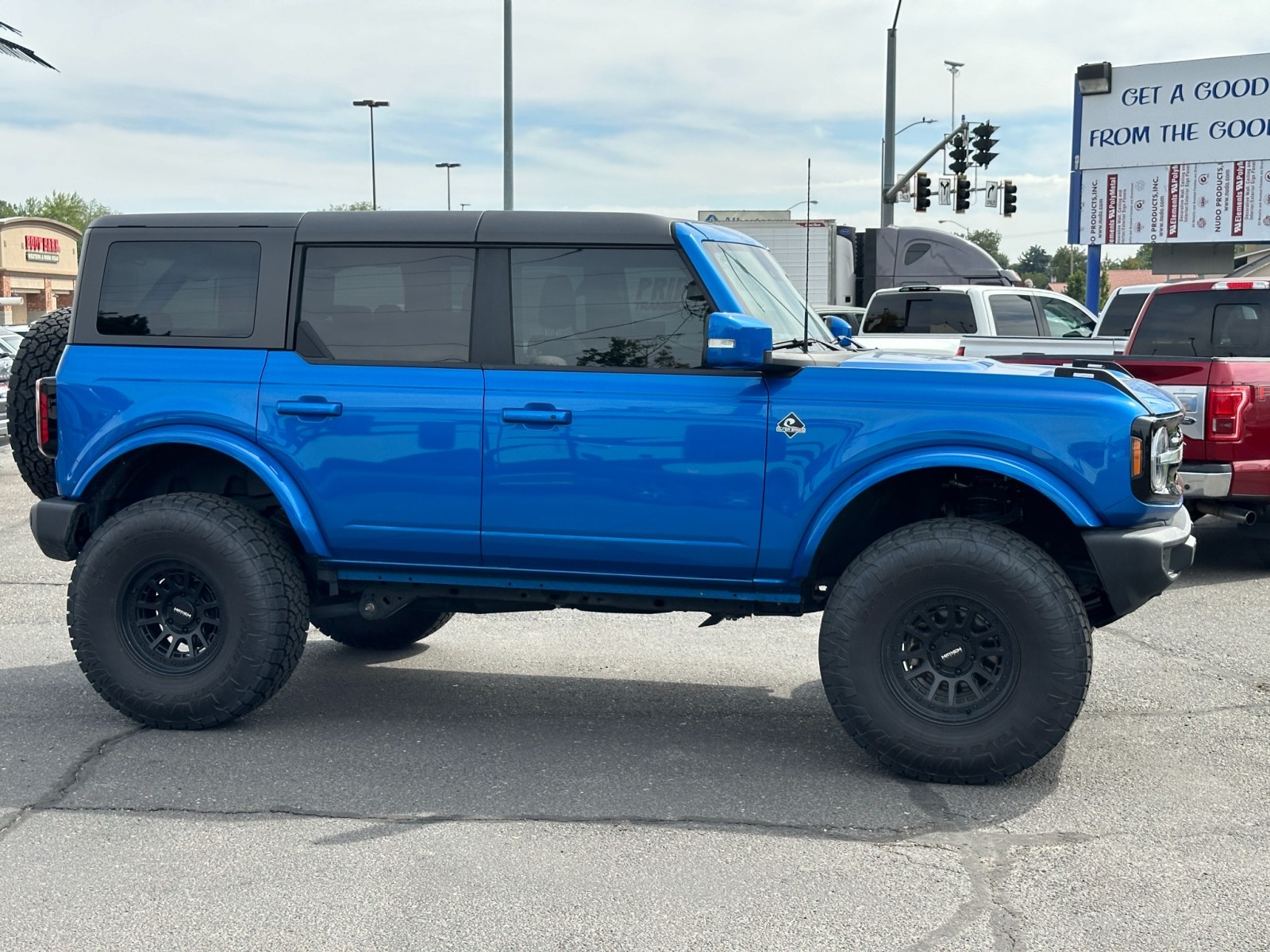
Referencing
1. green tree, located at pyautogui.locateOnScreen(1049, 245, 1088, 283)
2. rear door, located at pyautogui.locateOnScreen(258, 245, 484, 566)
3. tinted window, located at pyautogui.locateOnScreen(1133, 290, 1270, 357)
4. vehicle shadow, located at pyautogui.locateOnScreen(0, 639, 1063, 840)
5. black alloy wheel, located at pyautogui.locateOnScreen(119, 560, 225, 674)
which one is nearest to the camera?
vehicle shadow, located at pyautogui.locateOnScreen(0, 639, 1063, 840)

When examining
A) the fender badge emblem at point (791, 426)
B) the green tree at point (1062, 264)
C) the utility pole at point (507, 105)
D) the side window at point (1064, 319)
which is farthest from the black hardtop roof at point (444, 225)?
the green tree at point (1062, 264)

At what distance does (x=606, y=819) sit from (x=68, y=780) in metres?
1.96

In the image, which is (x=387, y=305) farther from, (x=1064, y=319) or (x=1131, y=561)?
(x=1064, y=319)

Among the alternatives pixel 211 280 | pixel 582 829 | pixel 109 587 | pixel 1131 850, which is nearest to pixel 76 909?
pixel 582 829

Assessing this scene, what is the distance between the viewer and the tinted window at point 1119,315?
1261 centimetres

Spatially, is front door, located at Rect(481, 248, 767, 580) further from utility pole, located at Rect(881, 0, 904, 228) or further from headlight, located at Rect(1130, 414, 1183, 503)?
utility pole, located at Rect(881, 0, 904, 228)

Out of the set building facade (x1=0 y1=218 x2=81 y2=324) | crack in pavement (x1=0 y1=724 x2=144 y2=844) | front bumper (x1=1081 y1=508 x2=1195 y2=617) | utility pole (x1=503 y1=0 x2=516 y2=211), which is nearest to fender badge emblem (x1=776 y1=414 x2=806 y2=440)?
front bumper (x1=1081 y1=508 x2=1195 y2=617)

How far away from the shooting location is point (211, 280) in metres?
5.46

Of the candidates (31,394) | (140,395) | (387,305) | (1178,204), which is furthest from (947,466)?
(1178,204)

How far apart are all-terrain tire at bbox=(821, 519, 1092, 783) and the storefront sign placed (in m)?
16.8

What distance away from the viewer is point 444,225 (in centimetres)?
528

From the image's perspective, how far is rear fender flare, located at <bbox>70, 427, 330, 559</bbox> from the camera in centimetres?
523

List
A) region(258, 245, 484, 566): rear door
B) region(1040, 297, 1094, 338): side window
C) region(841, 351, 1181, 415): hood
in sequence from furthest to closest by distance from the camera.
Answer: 1. region(1040, 297, 1094, 338): side window
2. region(258, 245, 484, 566): rear door
3. region(841, 351, 1181, 415): hood

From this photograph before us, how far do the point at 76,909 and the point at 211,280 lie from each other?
105 inches
